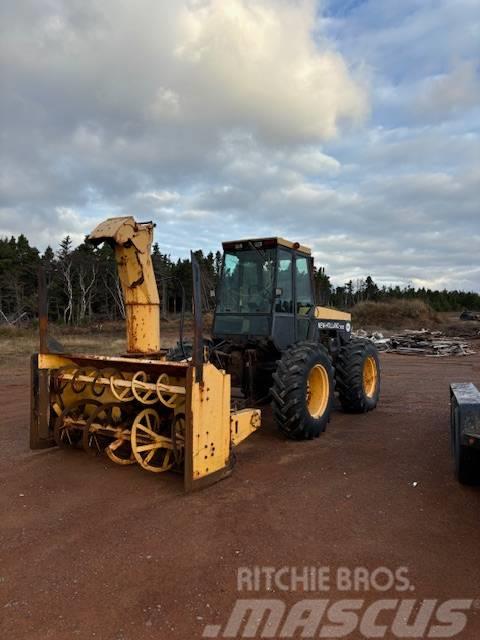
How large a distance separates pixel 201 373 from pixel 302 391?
67.9 inches

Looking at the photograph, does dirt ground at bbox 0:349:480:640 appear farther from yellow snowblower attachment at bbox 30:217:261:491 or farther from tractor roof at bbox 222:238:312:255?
tractor roof at bbox 222:238:312:255

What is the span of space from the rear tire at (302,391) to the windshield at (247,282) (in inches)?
43.7

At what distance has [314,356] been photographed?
6.14 meters

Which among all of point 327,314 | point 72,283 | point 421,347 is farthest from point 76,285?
point 327,314

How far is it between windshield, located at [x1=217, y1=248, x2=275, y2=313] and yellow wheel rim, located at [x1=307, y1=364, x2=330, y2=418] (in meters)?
1.16

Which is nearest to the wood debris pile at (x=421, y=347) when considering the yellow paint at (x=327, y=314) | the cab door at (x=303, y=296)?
the yellow paint at (x=327, y=314)

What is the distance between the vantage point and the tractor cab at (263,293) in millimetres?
6934

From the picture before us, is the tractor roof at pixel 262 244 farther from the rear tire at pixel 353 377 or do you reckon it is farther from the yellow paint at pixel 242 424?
the yellow paint at pixel 242 424

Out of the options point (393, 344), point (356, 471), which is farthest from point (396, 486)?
point (393, 344)

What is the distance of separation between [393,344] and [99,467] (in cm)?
1962

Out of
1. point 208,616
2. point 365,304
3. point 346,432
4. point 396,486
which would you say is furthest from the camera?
point 365,304

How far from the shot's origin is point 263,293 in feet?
23.1

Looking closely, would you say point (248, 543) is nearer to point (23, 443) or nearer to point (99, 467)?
point (99, 467)

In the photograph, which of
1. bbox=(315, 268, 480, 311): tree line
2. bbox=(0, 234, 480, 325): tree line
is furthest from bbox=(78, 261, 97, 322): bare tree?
bbox=(315, 268, 480, 311): tree line
